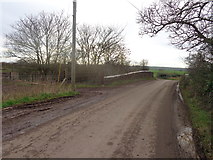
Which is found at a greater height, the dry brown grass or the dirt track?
the dry brown grass

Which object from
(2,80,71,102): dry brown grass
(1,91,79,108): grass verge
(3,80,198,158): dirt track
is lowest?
(3,80,198,158): dirt track

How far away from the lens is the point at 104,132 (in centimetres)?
401

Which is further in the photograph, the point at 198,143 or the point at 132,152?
the point at 198,143

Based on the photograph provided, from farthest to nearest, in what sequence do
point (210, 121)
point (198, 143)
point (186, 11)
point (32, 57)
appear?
point (32, 57), point (186, 11), point (210, 121), point (198, 143)

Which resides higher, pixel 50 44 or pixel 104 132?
pixel 50 44

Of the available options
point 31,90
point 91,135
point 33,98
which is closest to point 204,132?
point 91,135

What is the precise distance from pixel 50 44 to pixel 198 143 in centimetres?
1748

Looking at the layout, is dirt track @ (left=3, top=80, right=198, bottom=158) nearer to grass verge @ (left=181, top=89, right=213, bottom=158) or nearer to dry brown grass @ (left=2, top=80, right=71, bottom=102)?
grass verge @ (left=181, top=89, right=213, bottom=158)

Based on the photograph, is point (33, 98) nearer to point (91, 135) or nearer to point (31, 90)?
point (31, 90)

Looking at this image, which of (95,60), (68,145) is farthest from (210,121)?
(95,60)

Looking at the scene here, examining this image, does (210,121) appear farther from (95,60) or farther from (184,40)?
(95,60)

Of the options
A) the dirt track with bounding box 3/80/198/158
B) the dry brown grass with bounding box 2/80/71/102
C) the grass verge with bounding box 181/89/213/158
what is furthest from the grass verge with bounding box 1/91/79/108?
the grass verge with bounding box 181/89/213/158

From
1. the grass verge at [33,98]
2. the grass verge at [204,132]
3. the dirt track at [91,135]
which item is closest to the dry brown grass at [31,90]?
the grass verge at [33,98]

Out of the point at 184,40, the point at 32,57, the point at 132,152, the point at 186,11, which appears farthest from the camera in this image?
the point at 32,57
